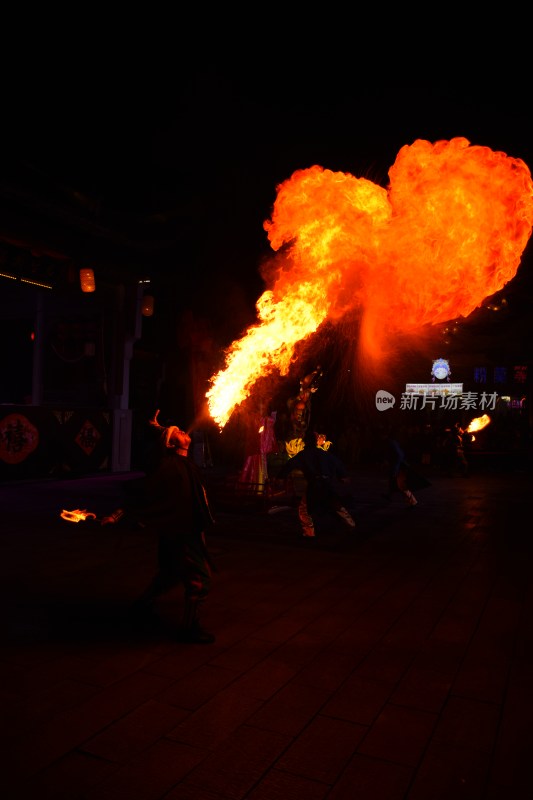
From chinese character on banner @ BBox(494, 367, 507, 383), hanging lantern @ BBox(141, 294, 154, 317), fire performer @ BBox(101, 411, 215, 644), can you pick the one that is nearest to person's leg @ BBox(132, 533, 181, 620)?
fire performer @ BBox(101, 411, 215, 644)

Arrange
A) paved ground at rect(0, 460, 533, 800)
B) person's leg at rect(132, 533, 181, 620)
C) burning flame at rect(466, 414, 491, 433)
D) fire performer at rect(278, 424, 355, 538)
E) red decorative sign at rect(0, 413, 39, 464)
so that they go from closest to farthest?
paved ground at rect(0, 460, 533, 800)
person's leg at rect(132, 533, 181, 620)
fire performer at rect(278, 424, 355, 538)
red decorative sign at rect(0, 413, 39, 464)
burning flame at rect(466, 414, 491, 433)

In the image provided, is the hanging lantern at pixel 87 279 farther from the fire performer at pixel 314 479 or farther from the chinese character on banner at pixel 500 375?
the chinese character on banner at pixel 500 375

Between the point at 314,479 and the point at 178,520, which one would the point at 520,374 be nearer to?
the point at 314,479

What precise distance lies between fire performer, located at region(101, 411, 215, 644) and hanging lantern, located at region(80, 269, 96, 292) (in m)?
12.1

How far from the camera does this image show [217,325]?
19078 mm

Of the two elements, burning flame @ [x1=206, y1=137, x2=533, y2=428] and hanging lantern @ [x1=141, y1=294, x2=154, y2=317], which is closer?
burning flame @ [x1=206, y1=137, x2=533, y2=428]

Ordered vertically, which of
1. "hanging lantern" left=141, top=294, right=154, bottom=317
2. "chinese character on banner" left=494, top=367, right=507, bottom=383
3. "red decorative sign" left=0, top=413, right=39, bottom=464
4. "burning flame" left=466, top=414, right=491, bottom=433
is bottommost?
"red decorative sign" left=0, top=413, right=39, bottom=464

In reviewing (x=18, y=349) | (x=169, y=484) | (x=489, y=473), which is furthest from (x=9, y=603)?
(x=489, y=473)

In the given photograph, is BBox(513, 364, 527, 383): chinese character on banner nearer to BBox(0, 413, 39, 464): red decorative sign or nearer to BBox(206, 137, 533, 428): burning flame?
BBox(206, 137, 533, 428): burning flame

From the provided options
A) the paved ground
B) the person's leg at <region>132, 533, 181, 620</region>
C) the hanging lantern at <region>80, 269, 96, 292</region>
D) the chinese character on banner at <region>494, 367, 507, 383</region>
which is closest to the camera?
the paved ground

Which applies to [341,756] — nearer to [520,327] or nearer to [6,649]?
[6,649]

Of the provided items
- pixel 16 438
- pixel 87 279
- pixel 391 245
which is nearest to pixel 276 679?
pixel 391 245

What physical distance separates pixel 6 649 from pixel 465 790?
131 inches

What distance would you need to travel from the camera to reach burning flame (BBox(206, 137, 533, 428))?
9.53m
